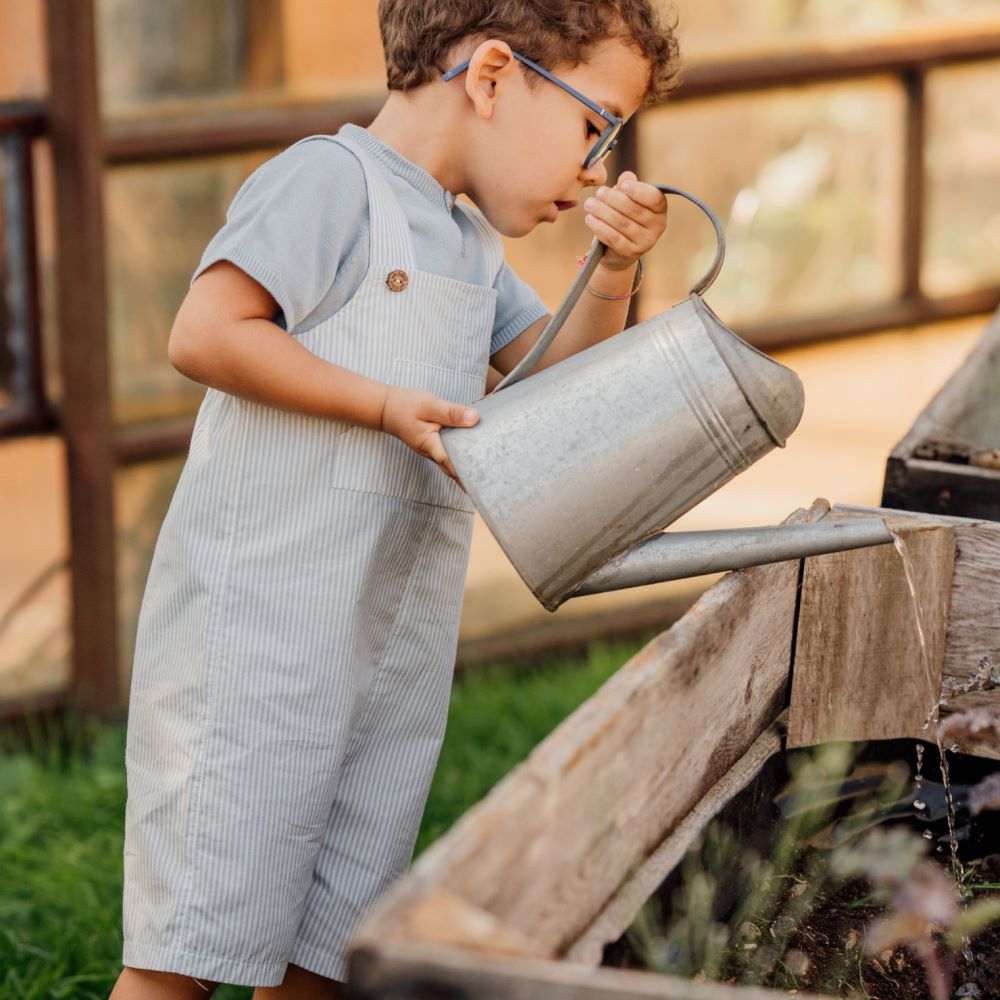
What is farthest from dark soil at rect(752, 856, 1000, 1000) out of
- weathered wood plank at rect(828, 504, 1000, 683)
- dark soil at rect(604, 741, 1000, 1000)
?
weathered wood plank at rect(828, 504, 1000, 683)

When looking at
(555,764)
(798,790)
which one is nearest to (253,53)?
(798,790)

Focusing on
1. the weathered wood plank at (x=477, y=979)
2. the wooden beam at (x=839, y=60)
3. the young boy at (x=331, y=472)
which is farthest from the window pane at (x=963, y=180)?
the weathered wood plank at (x=477, y=979)

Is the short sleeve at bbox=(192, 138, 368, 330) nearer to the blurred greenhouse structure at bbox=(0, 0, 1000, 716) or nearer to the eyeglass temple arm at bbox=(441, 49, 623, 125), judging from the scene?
the eyeglass temple arm at bbox=(441, 49, 623, 125)

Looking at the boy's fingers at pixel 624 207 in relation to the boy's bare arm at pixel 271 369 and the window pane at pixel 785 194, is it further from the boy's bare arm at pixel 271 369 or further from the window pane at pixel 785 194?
the window pane at pixel 785 194

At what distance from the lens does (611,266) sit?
176 centimetres

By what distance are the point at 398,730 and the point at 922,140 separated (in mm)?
2756

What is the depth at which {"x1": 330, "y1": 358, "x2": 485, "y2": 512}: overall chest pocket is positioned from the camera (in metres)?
1.65

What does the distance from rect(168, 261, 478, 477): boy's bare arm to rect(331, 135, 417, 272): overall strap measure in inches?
5.0

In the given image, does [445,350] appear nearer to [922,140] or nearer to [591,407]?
[591,407]

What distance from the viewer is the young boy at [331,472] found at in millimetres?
1626

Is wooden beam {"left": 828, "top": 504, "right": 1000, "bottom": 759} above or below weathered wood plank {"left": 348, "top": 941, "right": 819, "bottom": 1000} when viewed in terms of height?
below

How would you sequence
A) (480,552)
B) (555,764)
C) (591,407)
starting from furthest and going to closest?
(480,552) < (591,407) < (555,764)

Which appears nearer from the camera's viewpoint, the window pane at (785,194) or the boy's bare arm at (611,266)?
→ the boy's bare arm at (611,266)

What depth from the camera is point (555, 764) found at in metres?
1.15
